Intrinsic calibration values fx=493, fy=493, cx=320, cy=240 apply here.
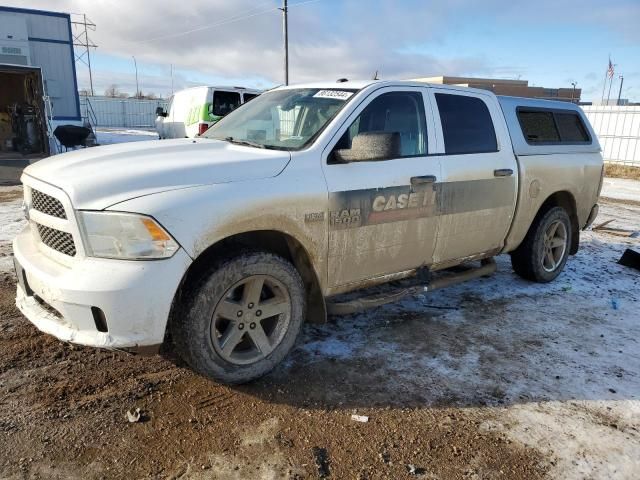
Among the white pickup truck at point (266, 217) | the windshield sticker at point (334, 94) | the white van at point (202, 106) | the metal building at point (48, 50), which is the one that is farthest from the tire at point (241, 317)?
the metal building at point (48, 50)

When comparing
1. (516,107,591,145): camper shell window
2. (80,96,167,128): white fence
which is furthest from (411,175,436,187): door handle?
(80,96,167,128): white fence

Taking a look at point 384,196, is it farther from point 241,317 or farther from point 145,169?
point 145,169

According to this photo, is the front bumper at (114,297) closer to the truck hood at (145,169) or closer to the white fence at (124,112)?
the truck hood at (145,169)

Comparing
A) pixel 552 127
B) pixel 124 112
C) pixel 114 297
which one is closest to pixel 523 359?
pixel 552 127

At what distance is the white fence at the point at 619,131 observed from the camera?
18.1 m

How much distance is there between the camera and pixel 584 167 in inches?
215

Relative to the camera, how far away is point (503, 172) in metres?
4.48

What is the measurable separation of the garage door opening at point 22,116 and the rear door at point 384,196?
52.6 feet

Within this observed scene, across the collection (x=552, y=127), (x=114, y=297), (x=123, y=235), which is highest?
(x=552, y=127)

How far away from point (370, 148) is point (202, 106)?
1137 cm

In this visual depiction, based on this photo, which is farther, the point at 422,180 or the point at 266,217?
the point at 422,180

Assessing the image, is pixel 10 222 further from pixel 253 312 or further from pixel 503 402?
pixel 503 402

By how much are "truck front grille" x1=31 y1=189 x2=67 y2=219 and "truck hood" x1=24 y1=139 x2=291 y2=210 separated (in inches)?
4.0

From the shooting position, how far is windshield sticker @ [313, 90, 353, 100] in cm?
367
